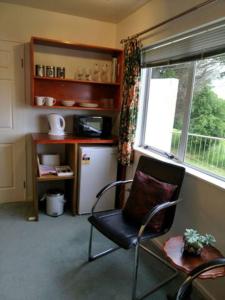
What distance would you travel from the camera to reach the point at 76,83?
10.2 feet

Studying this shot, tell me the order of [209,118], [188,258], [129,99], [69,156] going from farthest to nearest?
[69,156]
[129,99]
[209,118]
[188,258]

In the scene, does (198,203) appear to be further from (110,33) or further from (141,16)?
(110,33)

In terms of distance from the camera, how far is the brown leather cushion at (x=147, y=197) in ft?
6.31

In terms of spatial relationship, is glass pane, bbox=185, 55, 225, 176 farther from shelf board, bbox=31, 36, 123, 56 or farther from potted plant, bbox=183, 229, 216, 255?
shelf board, bbox=31, 36, 123, 56

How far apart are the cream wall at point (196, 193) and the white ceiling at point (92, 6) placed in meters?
0.26

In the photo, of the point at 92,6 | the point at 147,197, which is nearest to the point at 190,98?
the point at 147,197

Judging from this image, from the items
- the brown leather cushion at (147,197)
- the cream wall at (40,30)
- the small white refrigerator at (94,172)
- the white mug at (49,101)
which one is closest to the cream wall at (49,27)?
the cream wall at (40,30)

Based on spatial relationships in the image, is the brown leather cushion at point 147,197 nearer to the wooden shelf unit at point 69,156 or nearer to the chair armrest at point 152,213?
the chair armrest at point 152,213

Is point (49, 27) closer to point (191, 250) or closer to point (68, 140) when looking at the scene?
point (68, 140)

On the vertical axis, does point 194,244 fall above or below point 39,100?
below

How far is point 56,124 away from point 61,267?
5.11 ft

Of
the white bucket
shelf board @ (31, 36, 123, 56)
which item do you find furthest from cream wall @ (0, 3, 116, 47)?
the white bucket

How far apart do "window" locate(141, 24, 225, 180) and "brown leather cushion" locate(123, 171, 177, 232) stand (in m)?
0.39

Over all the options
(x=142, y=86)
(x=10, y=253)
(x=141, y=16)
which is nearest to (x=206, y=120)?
(x=142, y=86)
